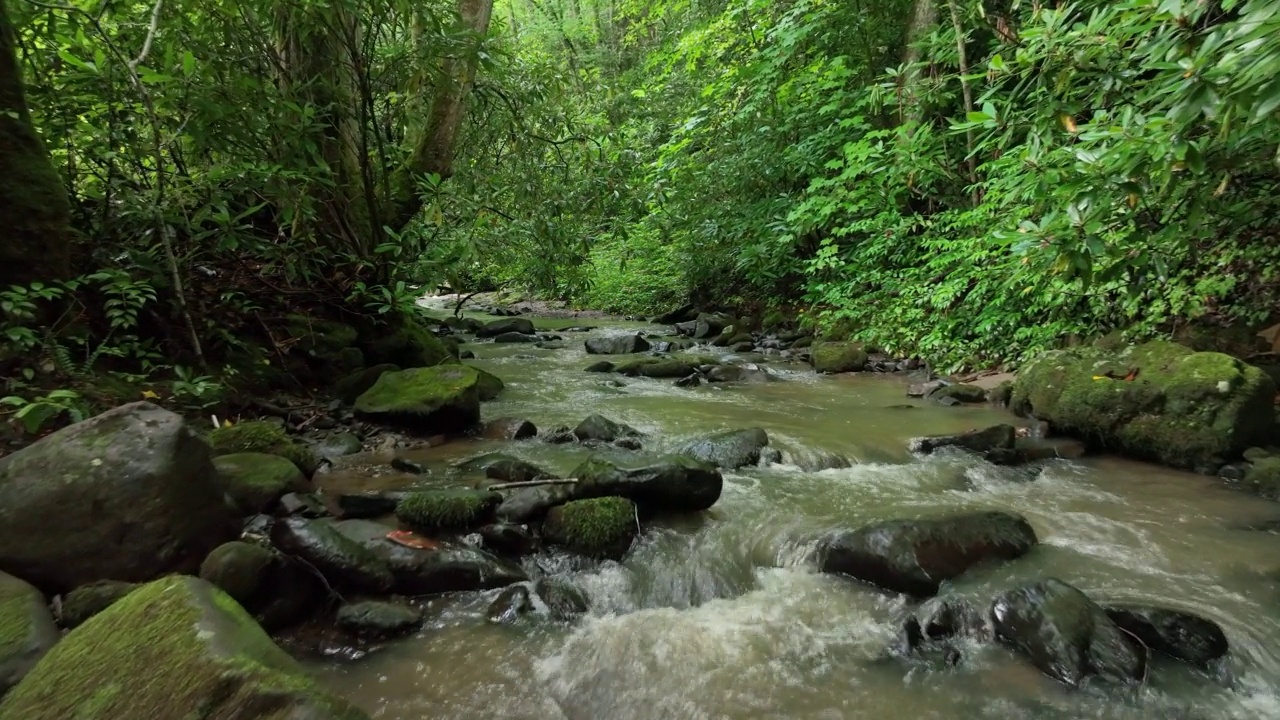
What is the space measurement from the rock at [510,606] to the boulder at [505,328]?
10674 mm

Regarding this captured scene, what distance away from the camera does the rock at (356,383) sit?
6391 millimetres

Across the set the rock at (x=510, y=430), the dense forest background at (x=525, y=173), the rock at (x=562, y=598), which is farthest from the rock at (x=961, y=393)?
the rock at (x=562, y=598)

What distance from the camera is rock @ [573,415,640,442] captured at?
18.9 feet

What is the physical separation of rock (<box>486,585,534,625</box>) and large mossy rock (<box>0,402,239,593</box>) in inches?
54.5

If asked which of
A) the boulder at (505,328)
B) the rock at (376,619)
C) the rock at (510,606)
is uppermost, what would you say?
the rock at (376,619)

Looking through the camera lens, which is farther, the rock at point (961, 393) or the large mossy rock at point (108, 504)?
the rock at point (961, 393)

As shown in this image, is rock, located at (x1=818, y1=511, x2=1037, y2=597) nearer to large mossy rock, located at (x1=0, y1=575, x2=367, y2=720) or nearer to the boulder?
large mossy rock, located at (x1=0, y1=575, x2=367, y2=720)

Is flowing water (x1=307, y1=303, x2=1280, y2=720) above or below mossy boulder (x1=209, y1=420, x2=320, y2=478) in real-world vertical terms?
below

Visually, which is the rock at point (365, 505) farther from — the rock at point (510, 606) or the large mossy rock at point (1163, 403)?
the large mossy rock at point (1163, 403)

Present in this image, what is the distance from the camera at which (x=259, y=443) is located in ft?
14.3

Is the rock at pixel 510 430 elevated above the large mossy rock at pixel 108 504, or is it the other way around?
the large mossy rock at pixel 108 504

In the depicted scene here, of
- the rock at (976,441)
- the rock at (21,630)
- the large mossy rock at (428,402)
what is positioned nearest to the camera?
the rock at (21,630)

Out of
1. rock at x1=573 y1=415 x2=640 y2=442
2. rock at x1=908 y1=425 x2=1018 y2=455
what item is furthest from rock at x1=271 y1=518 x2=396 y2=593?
rock at x1=908 y1=425 x2=1018 y2=455

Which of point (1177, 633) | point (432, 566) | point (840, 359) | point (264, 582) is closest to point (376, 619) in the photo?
point (432, 566)
